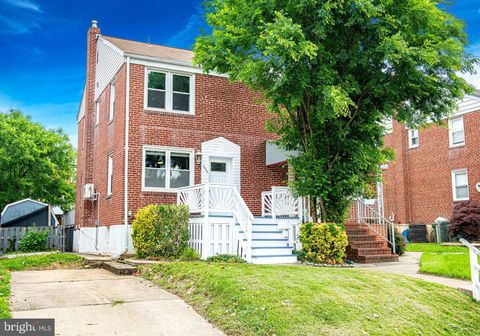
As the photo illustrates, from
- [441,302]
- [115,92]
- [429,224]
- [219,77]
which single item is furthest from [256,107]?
[429,224]

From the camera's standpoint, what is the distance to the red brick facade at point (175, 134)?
1530cm

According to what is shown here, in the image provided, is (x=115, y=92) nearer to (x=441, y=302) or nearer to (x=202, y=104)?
(x=202, y=104)

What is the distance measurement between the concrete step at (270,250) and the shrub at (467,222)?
35.7 feet

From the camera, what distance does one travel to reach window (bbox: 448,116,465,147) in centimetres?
2419

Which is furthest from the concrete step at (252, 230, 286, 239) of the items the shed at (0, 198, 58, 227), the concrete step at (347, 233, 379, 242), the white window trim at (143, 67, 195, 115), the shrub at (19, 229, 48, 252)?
the shed at (0, 198, 58, 227)

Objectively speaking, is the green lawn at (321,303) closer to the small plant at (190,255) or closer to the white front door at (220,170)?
the small plant at (190,255)

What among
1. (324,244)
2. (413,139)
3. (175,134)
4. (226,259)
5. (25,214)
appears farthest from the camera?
(413,139)

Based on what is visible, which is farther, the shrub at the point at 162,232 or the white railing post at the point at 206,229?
the shrub at the point at 162,232

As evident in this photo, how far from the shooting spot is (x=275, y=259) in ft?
41.4

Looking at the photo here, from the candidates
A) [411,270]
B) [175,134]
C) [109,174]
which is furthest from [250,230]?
[109,174]

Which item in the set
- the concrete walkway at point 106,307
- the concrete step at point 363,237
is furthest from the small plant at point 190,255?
the concrete step at point 363,237

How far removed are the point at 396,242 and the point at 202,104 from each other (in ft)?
26.1

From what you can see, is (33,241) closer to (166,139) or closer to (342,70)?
(166,139)

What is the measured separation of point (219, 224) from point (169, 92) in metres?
5.36
